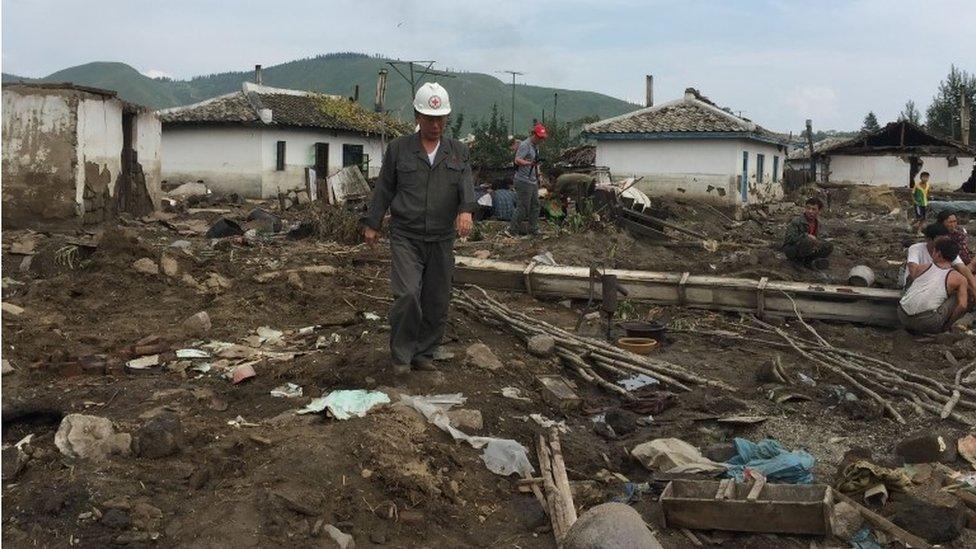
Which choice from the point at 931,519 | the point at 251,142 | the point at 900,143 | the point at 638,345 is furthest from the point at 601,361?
the point at 900,143

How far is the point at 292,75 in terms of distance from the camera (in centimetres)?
13162

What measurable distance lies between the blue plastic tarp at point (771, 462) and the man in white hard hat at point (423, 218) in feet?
6.66

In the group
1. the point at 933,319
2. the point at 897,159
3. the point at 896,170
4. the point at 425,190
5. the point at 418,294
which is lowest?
the point at 933,319

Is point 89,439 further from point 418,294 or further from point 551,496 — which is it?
point 551,496

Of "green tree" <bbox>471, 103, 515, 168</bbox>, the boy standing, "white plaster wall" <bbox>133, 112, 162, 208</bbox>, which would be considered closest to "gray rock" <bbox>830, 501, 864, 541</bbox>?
the boy standing

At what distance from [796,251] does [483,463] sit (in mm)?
8555

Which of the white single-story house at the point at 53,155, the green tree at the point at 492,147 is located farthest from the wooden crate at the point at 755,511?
the green tree at the point at 492,147

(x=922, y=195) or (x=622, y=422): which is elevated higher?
(x=922, y=195)

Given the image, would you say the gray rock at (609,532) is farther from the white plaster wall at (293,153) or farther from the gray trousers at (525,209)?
the white plaster wall at (293,153)

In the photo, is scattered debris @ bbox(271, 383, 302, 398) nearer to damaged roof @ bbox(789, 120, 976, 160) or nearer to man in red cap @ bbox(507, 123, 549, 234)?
man in red cap @ bbox(507, 123, 549, 234)

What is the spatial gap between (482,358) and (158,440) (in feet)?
7.91

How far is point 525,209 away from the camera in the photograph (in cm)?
1417

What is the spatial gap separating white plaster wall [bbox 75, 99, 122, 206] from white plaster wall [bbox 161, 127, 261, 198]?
408 inches

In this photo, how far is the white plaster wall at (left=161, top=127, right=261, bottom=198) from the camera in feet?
91.0
